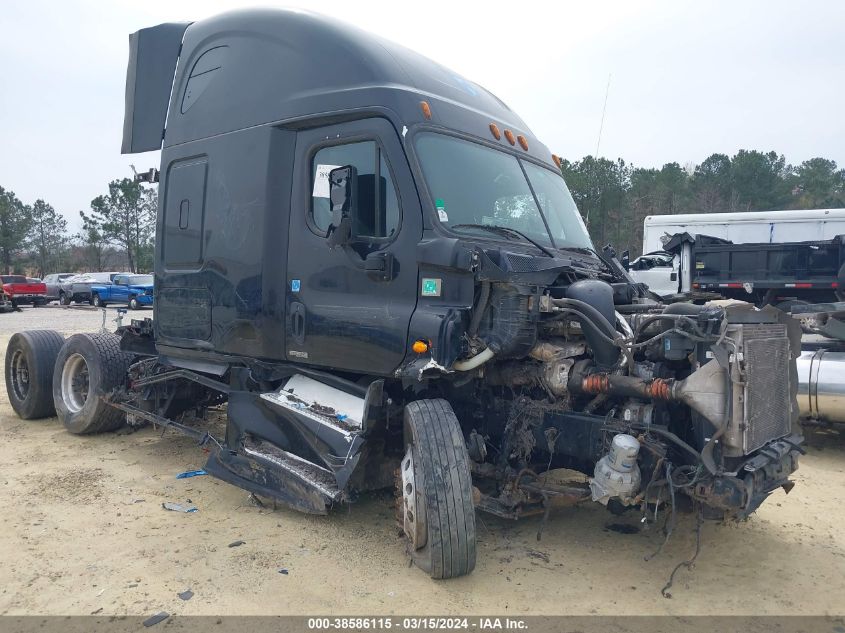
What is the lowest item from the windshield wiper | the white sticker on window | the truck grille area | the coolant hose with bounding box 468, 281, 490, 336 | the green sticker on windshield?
the truck grille area

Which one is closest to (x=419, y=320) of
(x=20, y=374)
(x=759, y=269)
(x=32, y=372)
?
(x=32, y=372)

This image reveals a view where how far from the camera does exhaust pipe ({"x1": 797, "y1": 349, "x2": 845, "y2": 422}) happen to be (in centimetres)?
650

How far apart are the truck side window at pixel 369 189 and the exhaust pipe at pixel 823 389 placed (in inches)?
184

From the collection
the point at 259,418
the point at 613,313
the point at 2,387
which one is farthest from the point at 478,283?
the point at 2,387

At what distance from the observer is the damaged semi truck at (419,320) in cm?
367

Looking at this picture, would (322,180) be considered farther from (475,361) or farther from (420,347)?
(475,361)

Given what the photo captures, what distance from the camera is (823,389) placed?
21.4 ft

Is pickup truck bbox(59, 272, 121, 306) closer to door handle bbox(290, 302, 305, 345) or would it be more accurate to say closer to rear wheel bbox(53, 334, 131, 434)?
rear wheel bbox(53, 334, 131, 434)

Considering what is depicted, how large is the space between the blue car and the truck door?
25694 millimetres

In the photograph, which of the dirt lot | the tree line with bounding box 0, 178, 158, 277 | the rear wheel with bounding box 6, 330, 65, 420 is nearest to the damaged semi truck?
the dirt lot

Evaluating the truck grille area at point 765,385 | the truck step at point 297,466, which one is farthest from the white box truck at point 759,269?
the truck step at point 297,466

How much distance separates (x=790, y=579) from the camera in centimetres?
386

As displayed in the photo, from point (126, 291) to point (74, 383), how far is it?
77.1 ft

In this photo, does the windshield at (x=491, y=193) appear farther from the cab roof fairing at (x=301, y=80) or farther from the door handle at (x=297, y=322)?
the door handle at (x=297, y=322)
